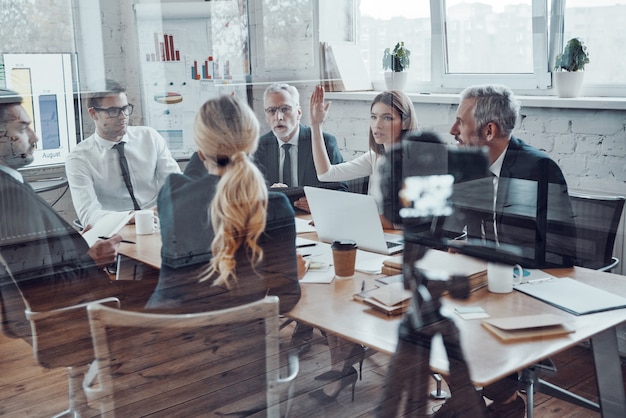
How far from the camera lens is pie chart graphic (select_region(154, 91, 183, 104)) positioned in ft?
4.33

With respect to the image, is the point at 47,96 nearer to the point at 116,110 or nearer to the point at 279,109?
the point at 116,110

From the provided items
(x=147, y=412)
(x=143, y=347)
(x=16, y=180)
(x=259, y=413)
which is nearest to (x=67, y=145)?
(x=16, y=180)

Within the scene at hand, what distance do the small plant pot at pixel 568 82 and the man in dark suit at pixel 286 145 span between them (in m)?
0.65

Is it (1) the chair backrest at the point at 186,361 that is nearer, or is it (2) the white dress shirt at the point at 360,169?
(1) the chair backrest at the point at 186,361

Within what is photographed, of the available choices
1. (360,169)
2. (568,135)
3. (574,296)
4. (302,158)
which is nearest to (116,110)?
(302,158)

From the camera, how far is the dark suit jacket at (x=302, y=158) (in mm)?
1455

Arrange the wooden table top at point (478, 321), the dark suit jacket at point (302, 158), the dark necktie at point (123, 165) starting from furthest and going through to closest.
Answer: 1. the wooden table top at point (478, 321)
2. the dark suit jacket at point (302, 158)
3. the dark necktie at point (123, 165)

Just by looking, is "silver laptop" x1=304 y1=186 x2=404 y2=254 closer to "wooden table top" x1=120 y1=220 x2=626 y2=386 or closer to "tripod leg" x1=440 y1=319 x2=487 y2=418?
"wooden table top" x1=120 y1=220 x2=626 y2=386

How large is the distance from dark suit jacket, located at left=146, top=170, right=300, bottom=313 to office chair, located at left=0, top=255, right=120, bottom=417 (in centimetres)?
13

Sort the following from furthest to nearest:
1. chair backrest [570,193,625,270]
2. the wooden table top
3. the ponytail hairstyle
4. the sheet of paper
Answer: chair backrest [570,193,625,270]
the ponytail hairstyle
the wooden table top
the sheet of paper

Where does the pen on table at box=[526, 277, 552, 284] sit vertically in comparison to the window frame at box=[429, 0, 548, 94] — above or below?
below

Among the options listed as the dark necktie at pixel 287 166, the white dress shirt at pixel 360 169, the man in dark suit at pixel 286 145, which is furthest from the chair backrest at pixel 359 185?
the dark necktie at pixel 287 166

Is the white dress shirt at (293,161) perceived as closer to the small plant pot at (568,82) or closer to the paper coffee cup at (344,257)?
the paper coffee cup at (344,257)

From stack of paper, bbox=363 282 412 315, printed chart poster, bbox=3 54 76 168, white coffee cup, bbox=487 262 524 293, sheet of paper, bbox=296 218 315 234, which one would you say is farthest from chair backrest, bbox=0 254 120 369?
white coffee cup, bbox=487 262 524 293
